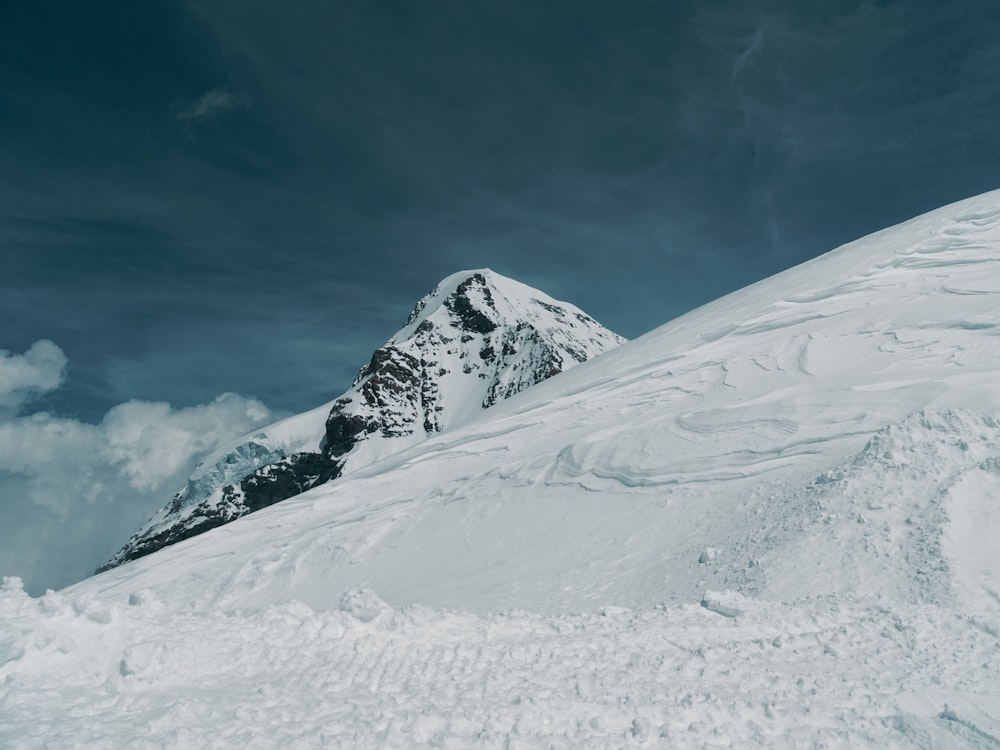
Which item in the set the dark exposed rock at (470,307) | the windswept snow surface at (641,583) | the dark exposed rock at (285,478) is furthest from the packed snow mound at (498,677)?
the dark exposed rock at (470,307)

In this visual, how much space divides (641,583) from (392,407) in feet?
470

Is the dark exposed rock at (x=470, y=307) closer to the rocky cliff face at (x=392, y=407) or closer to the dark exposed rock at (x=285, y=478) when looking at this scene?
the rocky cliff face at (x=392, y=407)

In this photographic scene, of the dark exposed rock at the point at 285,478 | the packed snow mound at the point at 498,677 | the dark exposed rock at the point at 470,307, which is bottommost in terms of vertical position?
the packed snow mound at the point at 498,677

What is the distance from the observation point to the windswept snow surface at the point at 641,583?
6047 mm

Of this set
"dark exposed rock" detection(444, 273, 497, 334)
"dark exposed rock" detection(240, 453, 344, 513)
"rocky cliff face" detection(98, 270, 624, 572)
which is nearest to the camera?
"dark exposed rock" detection(240, 453, 344, 513)

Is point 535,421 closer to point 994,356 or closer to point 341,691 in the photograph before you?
point 994,356

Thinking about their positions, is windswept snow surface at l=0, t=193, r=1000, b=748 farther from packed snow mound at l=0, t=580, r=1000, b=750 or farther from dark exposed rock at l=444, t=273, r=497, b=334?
dark exposed rock at l=444, t=273, r=497, b=334

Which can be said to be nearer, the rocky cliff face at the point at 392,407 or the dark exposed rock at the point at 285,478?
the dark exposed rock at the point at 285,478

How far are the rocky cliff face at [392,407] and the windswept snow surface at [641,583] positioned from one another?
390 feet

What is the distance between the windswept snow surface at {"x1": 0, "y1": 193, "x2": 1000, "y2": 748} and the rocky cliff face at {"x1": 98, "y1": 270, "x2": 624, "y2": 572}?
119m

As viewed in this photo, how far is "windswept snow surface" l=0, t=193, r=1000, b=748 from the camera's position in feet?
19.8

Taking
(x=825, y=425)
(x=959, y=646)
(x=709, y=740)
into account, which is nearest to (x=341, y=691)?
(x=709, y=740)

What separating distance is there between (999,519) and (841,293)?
42.7 ft

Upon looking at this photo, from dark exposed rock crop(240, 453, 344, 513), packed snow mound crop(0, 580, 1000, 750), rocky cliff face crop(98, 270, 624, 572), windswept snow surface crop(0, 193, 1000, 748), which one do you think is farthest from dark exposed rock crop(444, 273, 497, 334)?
packed snow mound crop(0, 580, 1000, 750)
